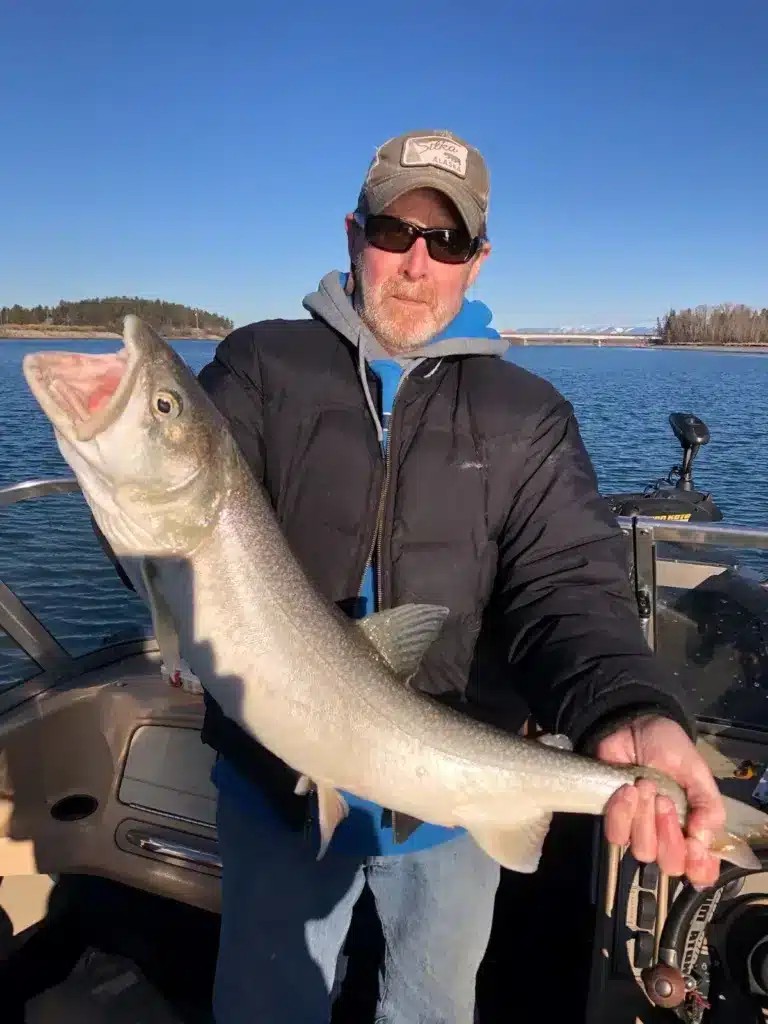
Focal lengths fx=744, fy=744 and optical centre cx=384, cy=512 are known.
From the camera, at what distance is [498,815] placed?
2678 mm

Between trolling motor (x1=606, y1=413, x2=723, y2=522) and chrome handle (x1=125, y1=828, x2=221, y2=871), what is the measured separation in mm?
3535

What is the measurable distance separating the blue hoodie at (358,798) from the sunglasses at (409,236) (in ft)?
0.90

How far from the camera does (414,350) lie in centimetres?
304

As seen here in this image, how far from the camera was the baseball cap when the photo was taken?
3.03 metres

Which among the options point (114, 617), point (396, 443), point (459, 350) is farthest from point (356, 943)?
point (114, 617)

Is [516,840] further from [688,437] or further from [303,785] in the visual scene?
[688,437]

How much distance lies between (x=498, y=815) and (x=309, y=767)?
71 cm

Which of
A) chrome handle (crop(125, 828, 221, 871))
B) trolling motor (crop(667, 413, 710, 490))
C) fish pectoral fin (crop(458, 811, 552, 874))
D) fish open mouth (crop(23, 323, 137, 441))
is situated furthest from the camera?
trolling motor (crop(667, 413, 710, 490))

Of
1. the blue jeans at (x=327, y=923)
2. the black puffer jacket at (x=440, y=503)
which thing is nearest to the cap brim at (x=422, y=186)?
the black puffer jacket at (x=440, y=503)

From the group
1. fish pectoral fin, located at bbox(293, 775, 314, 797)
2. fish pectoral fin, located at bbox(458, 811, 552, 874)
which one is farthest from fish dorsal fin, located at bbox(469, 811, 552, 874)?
fish pectoral fin, located at bbox(293, 775, 314, 797)

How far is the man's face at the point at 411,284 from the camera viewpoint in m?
3.04

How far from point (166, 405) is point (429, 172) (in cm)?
149

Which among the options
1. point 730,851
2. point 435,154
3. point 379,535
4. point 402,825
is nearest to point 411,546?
point 379,535

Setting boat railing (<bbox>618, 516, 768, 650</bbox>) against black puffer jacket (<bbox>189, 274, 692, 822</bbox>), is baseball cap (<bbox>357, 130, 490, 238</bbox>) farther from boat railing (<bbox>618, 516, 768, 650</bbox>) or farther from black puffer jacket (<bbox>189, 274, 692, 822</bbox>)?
boat railing (<bbox>618, 516, 768, 650</bbox>)
